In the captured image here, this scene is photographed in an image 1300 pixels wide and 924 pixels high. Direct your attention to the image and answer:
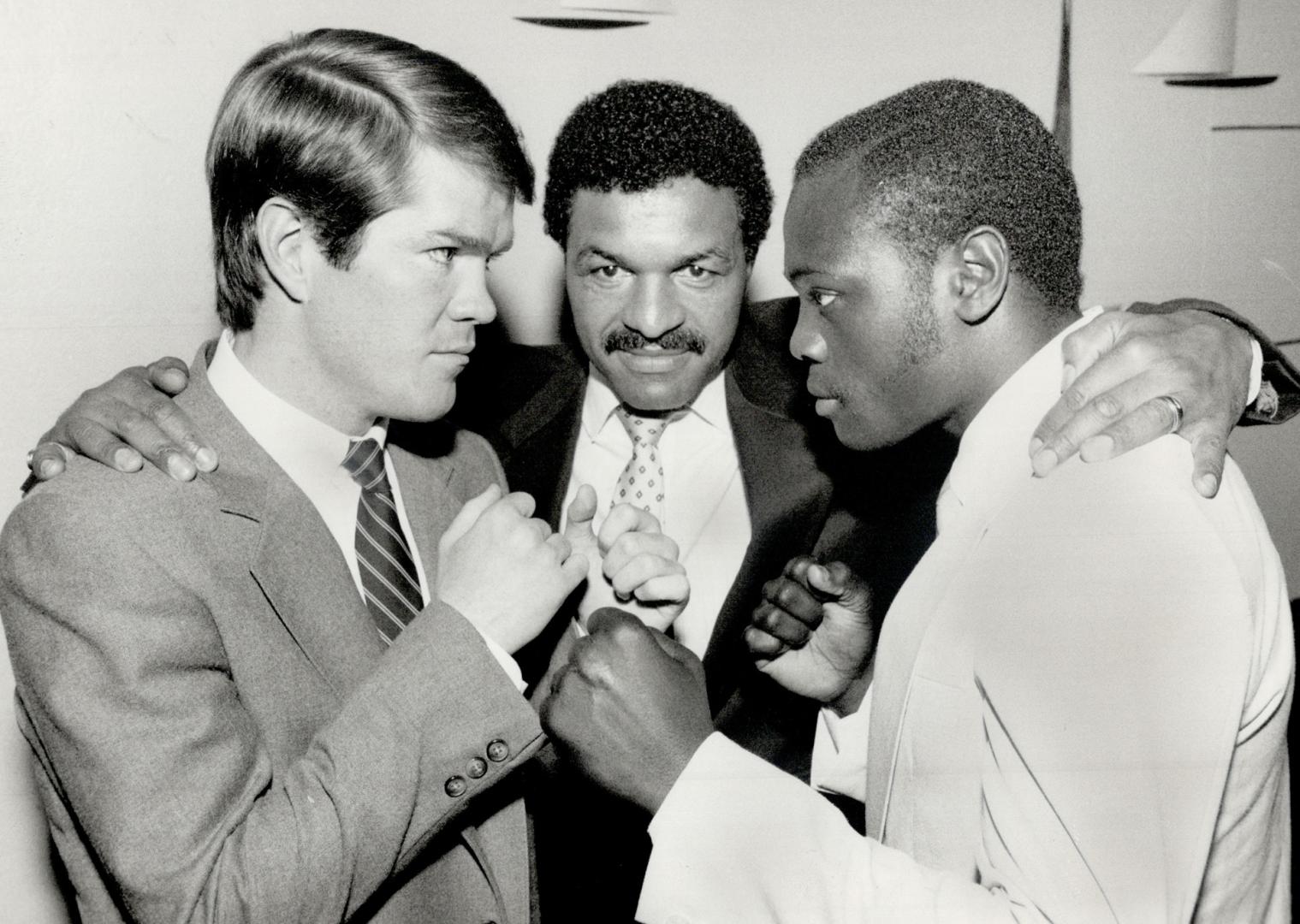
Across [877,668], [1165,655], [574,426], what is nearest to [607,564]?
[877,668]

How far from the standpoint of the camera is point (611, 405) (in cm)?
179

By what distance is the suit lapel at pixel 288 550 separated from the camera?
1055 millimetres

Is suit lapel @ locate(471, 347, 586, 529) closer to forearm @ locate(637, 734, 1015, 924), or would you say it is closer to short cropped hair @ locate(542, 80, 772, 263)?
short cropped hair @ locate(542, 80, 772, 263)

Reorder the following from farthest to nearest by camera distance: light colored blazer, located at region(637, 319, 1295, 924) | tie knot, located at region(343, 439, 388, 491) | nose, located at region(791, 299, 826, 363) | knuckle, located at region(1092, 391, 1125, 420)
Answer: nose, located at region(791, 299, 826, 363) → tie knot, located at region(343, 439, 388, 491) → knuckle, located at region(1092, 391, 1125, 420) → light colored blazer, located at region(637, 319, 1295, 924)

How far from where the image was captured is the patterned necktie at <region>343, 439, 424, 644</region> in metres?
1.21

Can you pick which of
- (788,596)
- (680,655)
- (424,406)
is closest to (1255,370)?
(788,596)

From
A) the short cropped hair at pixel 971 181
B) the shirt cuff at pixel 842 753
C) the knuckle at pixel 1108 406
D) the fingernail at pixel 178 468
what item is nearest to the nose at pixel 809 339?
the short cropped hair at pixel 971 181

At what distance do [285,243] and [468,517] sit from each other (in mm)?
371

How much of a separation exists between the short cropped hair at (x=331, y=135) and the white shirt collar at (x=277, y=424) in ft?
0.22

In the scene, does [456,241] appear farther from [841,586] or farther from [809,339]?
[841,586]

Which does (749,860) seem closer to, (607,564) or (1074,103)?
(607,564)

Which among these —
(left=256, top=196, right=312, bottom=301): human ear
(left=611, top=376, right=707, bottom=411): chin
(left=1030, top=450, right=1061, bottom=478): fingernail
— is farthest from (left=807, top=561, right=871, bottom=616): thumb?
(left=256, top=196, right=312, bottom=301): human ear

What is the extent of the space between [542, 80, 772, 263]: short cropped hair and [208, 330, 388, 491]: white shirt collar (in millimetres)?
713

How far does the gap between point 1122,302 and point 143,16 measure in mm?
1706
